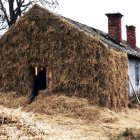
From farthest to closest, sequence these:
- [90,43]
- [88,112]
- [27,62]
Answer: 1. [27,62]
2. [90,43]
3. [88,112]

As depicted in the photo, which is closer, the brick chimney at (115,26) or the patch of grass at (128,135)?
the patch of grass at (128,135)

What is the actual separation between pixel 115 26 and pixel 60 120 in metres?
10.1

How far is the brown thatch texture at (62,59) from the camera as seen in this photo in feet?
61.0

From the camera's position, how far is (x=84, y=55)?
18984 mm

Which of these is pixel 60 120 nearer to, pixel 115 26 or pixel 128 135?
pixel 128 135

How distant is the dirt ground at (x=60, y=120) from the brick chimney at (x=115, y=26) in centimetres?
628

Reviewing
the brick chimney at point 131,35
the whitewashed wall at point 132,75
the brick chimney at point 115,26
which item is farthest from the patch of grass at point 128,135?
the brick chimney at point 131,35

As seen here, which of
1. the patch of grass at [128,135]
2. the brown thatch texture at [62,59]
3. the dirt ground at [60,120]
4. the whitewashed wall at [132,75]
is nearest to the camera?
the dirt ground at [60,120]

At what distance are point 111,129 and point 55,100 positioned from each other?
4.05 meters

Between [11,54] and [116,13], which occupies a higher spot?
[116,13]

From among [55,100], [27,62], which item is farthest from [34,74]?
[55,100]

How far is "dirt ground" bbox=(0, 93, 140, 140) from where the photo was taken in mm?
13305

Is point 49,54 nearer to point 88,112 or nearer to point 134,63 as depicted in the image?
point 88,112

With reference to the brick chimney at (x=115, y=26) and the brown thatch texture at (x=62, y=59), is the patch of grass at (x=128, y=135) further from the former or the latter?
the brick chimney at (x=115, y=26)
